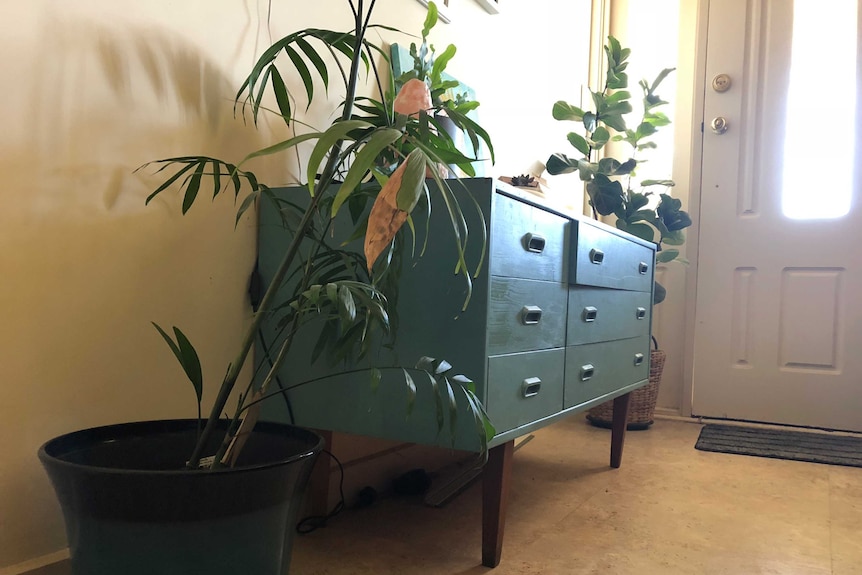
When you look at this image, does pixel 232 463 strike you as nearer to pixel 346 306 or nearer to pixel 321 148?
pixel 346 306

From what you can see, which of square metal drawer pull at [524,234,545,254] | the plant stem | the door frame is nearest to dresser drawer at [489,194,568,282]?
square metal drawer pull at [524,234,545,254]

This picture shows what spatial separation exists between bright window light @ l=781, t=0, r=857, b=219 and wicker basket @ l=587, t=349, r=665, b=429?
0.89 m

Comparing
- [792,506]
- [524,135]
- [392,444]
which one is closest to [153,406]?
[392,444]

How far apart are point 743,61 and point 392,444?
2391 mm

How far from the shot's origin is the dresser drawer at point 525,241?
1.15 metres

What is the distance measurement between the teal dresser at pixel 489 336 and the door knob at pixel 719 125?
1816mm

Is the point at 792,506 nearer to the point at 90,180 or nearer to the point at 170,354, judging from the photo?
the point at 170,354

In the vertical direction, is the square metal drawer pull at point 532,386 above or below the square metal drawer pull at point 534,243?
below

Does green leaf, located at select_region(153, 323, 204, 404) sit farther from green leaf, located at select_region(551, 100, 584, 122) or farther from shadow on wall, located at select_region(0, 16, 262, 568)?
green leaf, located at select_region(551, 100, 584, 122)

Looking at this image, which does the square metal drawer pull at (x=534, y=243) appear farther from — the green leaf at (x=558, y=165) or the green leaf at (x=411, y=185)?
the green leaf at (x=558, y=165)

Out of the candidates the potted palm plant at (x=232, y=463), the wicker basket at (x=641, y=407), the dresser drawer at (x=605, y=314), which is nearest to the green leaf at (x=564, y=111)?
the dresser drawer at (x=605, y=314)

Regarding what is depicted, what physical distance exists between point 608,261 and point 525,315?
545 millimetres

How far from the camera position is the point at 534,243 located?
1293mm

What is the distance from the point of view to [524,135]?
2.43m
